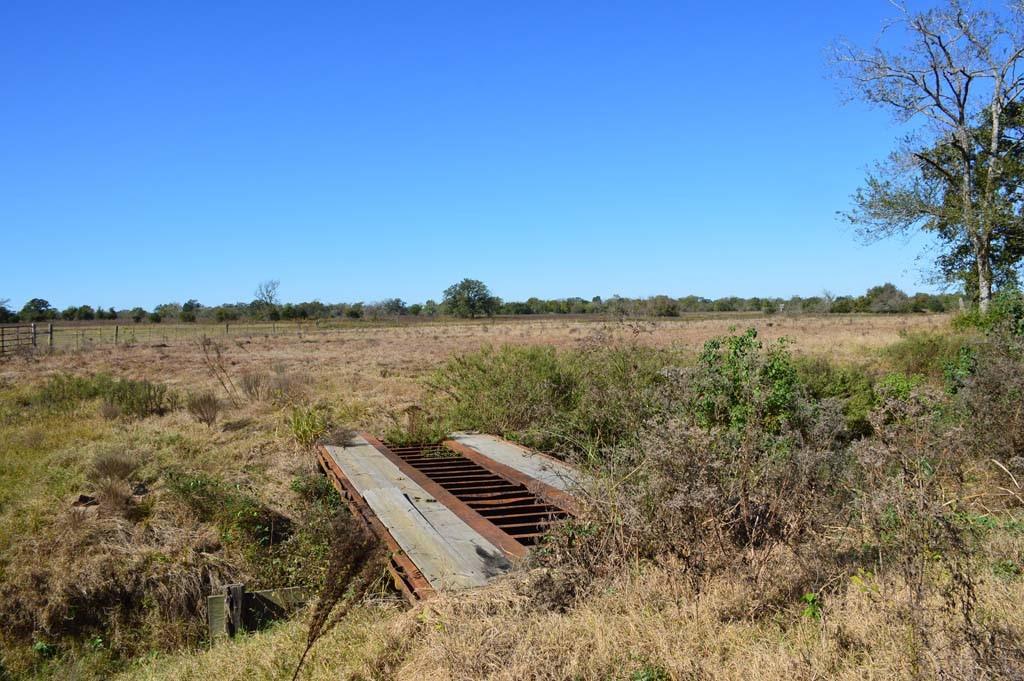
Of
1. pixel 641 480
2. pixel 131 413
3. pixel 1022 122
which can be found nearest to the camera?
pixel 641 480

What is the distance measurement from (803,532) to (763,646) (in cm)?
103

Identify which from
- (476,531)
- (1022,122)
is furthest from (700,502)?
(1022,122)

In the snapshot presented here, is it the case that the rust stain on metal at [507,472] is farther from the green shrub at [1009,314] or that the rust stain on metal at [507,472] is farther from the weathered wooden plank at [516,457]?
the green shrub at [1009,314]

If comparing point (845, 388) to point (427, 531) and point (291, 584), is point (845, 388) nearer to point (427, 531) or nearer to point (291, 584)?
point (427, 531)

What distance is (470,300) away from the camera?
330ft

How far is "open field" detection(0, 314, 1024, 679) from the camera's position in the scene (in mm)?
3273

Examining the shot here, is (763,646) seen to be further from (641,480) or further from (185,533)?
(185,533)

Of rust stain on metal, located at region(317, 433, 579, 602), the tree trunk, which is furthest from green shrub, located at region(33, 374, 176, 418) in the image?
the tree trunk

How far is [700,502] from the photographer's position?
3.85m

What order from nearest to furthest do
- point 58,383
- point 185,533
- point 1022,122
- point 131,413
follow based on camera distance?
point 185,533, point 131,413, point 58,383, point 1022,122

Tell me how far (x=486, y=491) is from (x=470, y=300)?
93.0 metres

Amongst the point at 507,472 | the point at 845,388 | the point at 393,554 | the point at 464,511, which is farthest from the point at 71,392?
the point at 845,388

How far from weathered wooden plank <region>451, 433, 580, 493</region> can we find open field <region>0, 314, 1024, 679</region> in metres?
2.06

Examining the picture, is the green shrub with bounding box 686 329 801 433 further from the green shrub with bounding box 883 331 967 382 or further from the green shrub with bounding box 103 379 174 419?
the green shrub with bounding box 103 379 174 419
